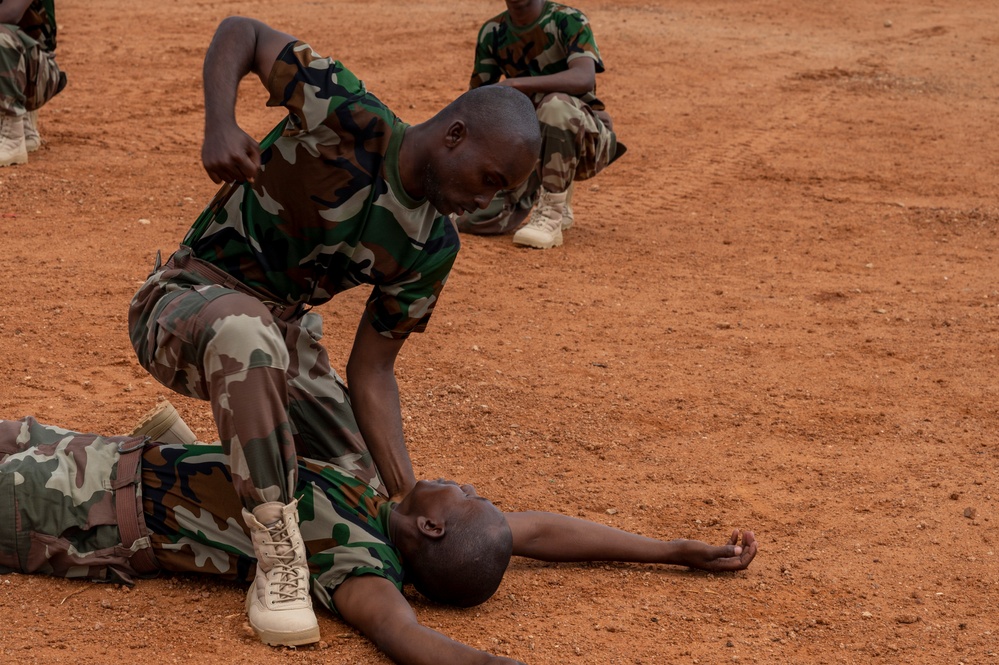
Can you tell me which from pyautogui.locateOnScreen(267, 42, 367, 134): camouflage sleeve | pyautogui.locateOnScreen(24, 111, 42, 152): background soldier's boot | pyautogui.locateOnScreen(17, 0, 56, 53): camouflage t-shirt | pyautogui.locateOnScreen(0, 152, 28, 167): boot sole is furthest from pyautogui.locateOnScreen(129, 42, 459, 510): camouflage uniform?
pyautogui.locateOnScreen(17, 0, 56, 53): camouflage t-shirt

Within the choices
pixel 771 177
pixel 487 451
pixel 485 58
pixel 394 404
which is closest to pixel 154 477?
pixel 394 404

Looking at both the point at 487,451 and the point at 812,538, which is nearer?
the point at 812,538

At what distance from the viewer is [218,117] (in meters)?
2.75

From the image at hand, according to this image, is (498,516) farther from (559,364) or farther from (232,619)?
(559,364)

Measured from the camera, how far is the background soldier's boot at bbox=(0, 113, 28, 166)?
657cm

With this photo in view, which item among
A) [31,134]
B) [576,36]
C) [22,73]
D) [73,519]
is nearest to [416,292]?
[73,519]

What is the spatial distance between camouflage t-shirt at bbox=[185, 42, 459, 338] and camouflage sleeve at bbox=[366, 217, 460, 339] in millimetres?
18

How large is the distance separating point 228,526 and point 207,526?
0.05 m

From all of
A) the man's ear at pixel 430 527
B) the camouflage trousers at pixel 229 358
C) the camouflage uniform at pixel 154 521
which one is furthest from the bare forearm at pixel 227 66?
the man's ear at pixel 430 527

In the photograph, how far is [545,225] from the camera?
618 cm

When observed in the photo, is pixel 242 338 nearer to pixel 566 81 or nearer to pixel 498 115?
pixel 498 115

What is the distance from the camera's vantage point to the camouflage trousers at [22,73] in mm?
6531

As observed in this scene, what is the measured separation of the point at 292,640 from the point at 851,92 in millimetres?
8041

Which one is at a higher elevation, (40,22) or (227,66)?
(227,66)
